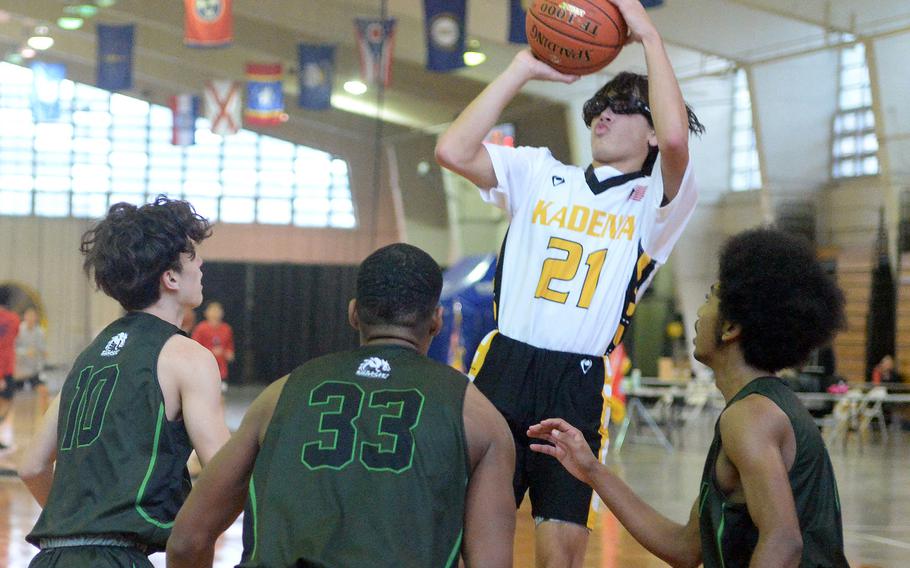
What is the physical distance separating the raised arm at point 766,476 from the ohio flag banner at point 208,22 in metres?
13.2

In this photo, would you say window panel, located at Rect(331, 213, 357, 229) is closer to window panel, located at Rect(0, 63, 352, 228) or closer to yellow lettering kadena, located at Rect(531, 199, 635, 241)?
window panel, located at Rect(0, 63, 352, 228)

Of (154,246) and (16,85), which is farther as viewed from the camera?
(16,85)

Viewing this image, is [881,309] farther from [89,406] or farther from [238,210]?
[89,406]

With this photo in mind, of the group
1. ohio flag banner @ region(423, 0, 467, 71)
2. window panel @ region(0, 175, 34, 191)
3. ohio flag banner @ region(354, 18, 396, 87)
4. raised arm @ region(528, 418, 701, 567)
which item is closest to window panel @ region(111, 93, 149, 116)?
window panel @ region(0, 175, 34, 191)

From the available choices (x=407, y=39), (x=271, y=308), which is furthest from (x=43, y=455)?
(x=271, y=308)

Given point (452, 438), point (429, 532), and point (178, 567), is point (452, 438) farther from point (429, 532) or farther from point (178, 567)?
point (178, 567)

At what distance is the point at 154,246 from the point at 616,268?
128cm

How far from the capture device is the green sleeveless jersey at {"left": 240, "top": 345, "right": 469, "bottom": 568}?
198 cm

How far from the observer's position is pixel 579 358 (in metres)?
3.26

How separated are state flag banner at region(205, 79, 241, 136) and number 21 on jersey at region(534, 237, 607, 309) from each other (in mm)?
17367

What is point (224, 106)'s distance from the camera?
20031 mm

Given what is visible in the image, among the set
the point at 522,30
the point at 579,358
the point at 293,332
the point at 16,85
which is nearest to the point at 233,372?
the point at 293,332

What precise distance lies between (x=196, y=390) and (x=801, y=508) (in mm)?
1315

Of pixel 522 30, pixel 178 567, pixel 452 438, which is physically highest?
pixel 522 30
